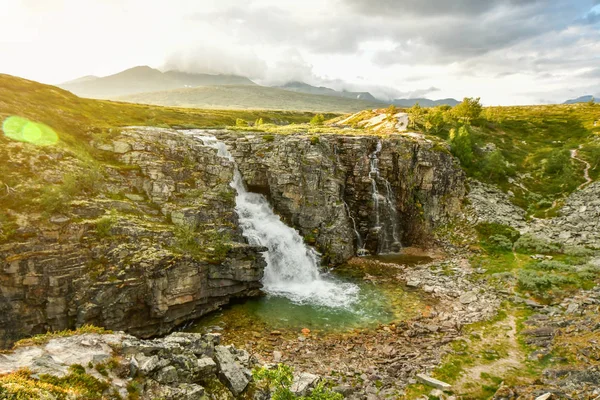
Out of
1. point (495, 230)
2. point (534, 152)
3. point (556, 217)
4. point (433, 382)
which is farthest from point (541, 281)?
point (534, 152)

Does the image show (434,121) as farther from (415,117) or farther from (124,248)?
(124,248)

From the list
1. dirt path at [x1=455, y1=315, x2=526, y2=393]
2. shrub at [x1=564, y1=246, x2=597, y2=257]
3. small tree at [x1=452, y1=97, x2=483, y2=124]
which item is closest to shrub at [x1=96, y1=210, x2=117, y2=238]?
dirt path at [x1=455, y1=315, x2=526, y2=393]

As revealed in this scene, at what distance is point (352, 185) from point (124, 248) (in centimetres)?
3724

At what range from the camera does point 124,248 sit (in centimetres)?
2988

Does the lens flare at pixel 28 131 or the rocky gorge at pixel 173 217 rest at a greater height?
the lens flare at pixel 28 131

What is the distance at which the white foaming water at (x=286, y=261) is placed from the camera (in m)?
38.7

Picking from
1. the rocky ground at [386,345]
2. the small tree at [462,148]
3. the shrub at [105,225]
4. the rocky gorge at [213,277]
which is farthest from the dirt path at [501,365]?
the small tree at [462,148]

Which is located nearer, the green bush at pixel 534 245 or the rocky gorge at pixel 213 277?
the rocky gorge at pixel 213 277

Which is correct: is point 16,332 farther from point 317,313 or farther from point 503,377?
point 503,377

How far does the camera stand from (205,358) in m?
16.4

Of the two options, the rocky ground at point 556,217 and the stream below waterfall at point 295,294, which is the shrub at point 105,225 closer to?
the stream below waterfall at point 295,294

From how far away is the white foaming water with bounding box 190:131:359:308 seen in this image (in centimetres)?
3872

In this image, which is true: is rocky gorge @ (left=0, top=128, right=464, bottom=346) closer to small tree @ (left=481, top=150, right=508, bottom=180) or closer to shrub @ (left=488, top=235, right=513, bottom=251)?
shrub @ (left=488, top=235, right=513, bottom=251)

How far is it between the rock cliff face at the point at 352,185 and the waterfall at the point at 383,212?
6.9 inches
